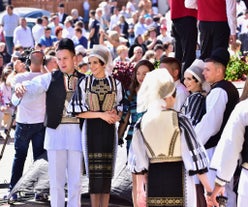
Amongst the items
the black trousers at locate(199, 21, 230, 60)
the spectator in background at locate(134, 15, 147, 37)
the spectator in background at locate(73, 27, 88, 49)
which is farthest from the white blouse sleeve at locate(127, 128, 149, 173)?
the spectator in background at locate(134, 15, 147, 37)

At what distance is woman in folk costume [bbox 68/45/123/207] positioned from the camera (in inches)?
348

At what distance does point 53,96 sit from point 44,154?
151 cm

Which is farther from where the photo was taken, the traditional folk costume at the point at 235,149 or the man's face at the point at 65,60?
the man's face at the point at 65,60

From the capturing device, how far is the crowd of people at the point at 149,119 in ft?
22.1

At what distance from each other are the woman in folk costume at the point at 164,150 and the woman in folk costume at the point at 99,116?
1.94 metres

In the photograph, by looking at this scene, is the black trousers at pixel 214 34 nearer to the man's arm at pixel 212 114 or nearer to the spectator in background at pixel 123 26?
the man's arm at pixel 212 114

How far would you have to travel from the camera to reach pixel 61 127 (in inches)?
356

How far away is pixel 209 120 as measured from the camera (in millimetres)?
8258

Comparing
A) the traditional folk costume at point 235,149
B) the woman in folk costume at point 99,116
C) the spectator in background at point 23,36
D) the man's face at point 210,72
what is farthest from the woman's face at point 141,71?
the spectator in background at point 23,36

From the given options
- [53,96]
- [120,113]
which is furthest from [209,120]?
[53,96]

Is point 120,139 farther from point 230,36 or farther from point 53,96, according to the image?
point 230,36

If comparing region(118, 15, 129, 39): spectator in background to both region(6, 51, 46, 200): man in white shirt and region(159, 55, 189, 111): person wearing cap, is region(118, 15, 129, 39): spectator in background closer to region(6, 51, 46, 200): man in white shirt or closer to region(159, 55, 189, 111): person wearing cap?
region(6, 51, 46, 200): man in white shirt

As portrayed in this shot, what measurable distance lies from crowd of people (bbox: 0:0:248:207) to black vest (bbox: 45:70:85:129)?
1 cm

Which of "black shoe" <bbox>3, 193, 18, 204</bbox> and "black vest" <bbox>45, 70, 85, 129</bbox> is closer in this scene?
"black vest" <bbox>45, 70, 85, 129</bbox>
